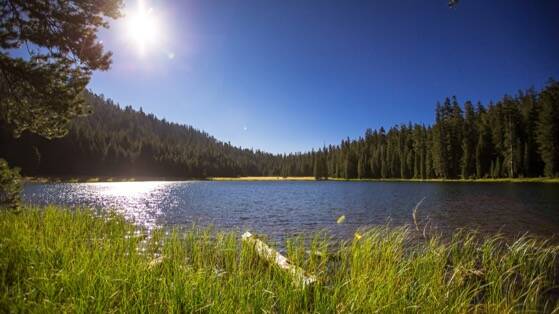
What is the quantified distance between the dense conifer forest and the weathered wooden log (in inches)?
3380

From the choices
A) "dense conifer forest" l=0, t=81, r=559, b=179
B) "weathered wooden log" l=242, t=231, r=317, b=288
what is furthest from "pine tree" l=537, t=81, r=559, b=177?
"weathered wooden log" l=242, t=231, r=317, b=288

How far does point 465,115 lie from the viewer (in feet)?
316

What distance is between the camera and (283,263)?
7.79m

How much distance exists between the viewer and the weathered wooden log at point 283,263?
5.95 m

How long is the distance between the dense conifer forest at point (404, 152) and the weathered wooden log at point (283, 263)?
282 feet

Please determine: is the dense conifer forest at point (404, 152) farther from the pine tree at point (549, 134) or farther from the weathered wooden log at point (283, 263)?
the weathered wooden log at point (283, 263)

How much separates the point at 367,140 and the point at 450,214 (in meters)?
116

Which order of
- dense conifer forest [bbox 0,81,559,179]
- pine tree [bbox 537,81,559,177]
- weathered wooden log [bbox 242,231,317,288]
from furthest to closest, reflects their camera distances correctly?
1. dense conifer forest [bbox 0,81,559,179]
2. pine tree [bbox 537,81,559,177]
3. weathered wooden log [bbox 242,231,317,288]

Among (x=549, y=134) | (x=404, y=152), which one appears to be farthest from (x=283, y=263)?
(x=404, y=152)

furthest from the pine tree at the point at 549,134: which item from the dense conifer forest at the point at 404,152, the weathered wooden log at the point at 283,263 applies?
the weathered wooden log at the point at 283,263

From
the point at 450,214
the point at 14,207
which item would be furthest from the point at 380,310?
the point at 450,214

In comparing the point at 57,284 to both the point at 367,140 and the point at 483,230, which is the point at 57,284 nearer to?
the point at 483,230

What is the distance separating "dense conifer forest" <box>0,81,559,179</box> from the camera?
246 ft

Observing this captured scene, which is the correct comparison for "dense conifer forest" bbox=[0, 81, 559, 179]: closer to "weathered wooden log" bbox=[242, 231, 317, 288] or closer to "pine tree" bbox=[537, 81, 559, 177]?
"pine tree" bbox=[537, 81, 559, 177]
